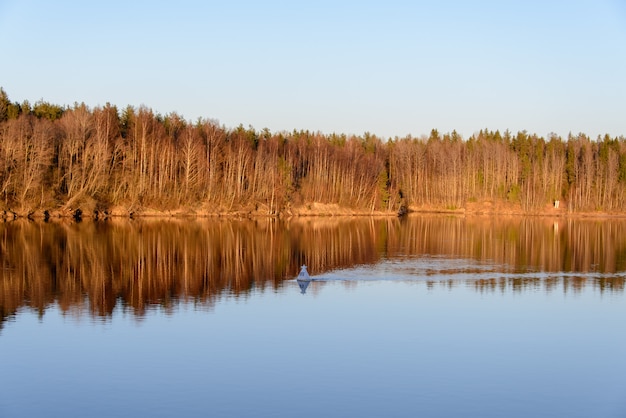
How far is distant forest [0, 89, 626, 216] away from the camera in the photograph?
75.9m

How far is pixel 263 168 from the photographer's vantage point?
9638cm

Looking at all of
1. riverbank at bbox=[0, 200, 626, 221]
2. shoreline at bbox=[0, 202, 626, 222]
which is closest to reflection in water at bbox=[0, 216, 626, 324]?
shoreline at bbox=[0, 202, 626, 222]

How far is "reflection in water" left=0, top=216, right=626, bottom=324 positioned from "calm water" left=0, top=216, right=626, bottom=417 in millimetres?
219

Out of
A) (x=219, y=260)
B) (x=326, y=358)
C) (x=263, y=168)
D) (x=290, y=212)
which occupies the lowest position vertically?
(x=326, y=358)

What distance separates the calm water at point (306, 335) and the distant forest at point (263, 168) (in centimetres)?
3661

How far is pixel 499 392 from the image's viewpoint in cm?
1498

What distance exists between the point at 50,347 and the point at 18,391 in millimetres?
3758

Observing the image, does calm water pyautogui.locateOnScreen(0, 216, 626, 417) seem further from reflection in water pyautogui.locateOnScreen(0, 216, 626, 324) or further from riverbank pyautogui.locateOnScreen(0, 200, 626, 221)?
riverbank pyautogui.locateOnScreen(0, 200, 626, 221)

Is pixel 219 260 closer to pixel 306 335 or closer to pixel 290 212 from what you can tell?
pixel 306 335

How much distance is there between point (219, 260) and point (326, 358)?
20.9 m

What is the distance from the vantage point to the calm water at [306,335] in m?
14.3

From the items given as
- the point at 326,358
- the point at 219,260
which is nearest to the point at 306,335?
the point at 326,358

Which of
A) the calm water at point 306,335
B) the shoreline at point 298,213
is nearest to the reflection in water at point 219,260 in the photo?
the calm water at point 306,335

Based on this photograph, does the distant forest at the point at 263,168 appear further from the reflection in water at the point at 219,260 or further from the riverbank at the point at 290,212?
the reflection in water at the point at 219,260
